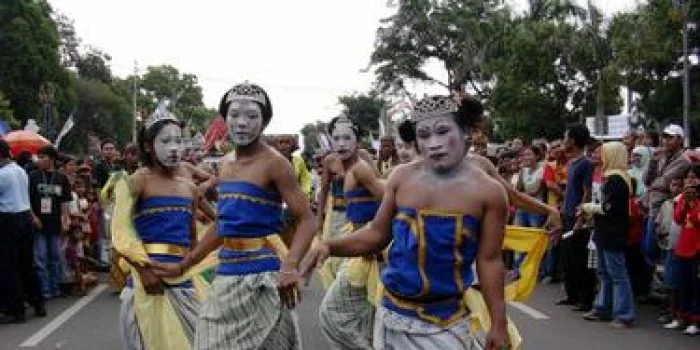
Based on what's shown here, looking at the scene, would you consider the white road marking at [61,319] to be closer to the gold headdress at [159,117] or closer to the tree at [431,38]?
the gold headdress at [159,117]

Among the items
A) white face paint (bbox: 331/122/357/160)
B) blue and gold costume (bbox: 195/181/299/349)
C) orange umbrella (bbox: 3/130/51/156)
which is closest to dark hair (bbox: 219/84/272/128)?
blue and gold costume (bbox: 195/181/299/349)

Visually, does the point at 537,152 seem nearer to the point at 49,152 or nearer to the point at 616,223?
the point at 616,223

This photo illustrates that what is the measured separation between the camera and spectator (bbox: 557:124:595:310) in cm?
1105

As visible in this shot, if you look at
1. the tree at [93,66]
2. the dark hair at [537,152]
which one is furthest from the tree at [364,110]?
the dark hair at [537,152]

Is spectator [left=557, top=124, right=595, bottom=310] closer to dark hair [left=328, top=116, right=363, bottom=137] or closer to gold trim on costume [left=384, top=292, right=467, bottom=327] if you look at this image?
dark hair [left=328, top=116, right=363, bottom=137]

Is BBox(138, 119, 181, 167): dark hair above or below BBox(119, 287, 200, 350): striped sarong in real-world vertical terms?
above

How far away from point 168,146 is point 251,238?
4.11ft

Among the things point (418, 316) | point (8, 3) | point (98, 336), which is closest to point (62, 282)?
point (98, 336)

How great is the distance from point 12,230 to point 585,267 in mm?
6073

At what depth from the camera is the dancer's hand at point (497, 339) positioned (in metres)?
4.17

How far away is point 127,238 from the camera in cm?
597

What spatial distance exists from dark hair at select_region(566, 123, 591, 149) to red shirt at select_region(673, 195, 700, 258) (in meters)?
1.58

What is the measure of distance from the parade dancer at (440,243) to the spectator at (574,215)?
6.85 m

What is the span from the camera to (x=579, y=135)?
1094 cm
